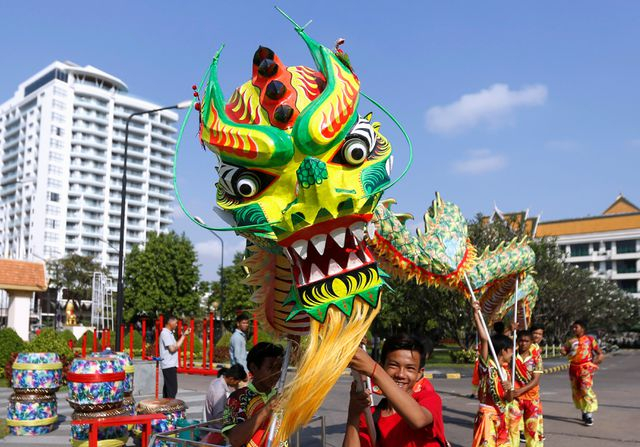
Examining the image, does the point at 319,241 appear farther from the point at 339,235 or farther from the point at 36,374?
the point at 36,374

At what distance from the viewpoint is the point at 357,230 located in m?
2.99

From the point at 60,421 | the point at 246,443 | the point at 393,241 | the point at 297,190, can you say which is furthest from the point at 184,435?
the point at 60,421

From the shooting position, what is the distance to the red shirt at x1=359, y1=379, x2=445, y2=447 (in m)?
2.73

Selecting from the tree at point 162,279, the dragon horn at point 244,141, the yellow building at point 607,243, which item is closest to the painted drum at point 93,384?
the dragon horn at point 244,141

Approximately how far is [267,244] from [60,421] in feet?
30.8

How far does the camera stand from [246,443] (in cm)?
351

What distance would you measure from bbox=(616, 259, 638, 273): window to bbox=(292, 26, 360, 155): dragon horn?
74.5 meters

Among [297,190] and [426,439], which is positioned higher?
[297,190]

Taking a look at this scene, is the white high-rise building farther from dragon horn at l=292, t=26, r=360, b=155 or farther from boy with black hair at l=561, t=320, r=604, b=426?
dragon horn at l=292, t=26, r=360, b=155

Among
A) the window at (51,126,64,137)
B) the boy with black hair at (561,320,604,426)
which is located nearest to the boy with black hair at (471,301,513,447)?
the boy with black hair at (561,320,604,426)

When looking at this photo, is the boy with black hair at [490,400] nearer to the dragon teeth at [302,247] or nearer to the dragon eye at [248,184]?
the dragon teeth at [302,247]

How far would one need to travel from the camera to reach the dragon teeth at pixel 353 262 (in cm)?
297

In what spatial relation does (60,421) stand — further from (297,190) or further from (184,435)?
(297,190)

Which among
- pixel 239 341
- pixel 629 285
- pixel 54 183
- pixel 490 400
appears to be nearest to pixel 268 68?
pixel 490 400
